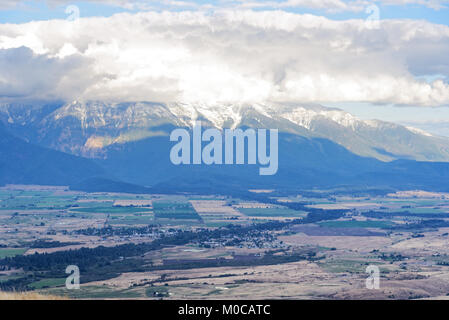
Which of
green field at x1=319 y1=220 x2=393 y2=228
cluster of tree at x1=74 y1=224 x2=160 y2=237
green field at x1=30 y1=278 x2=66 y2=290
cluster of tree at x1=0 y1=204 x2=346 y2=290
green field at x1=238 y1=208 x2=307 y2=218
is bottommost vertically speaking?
green field at x1=30 y1=278 x2=66 y2=290

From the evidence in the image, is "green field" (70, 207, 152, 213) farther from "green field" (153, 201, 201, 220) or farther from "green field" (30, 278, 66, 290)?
"green field" (30, 278, 66, 290)

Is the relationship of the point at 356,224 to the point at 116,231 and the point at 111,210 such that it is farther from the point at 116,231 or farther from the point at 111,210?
the point at 111,210

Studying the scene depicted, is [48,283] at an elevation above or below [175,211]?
below

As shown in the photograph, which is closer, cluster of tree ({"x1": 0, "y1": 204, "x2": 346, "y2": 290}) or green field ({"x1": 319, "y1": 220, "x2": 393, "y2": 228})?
cluster of tree ({"x1": 0, "y1": 204, "x2": 346, "y2": 290})

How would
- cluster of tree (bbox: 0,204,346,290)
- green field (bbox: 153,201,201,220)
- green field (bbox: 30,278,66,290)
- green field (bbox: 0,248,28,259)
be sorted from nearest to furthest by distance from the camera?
green field (bbox: 30,278,66,290) → cluster of tree (bbox: 0,204,346,290) → green field (bbox: 0,248,28,259) → green field (bbox: 153,201,201,220)

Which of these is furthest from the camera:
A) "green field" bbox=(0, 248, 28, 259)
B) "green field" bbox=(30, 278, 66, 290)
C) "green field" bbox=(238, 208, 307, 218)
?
"green field" bbox=(238, 208, 307, 218)

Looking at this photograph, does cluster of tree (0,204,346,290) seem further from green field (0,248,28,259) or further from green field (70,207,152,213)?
green field (70,207,152,213)

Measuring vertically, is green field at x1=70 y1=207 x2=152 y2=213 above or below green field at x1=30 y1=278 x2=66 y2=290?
above

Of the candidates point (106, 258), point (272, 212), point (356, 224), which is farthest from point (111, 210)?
point (106, 258)

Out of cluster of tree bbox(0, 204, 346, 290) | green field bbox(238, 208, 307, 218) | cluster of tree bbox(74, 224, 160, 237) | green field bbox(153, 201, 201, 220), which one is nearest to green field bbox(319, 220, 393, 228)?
green field bbox(238, 208, 307, 218)

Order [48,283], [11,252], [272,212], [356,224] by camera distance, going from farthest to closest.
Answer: [272,212] < [356,224] < [11,252] < [48,283]
